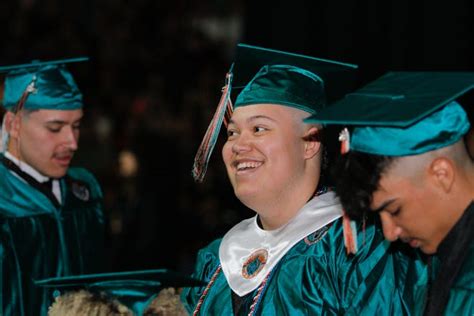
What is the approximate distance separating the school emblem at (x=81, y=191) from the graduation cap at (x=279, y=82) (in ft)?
3.13

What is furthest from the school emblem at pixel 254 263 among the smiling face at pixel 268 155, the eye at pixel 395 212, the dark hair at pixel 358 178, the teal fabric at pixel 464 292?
the teal fabric at pixel 464 292

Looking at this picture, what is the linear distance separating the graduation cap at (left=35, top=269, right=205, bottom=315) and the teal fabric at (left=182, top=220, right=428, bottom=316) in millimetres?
186

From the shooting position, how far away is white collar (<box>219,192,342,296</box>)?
251 centimetres

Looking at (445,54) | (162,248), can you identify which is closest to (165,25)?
(162,248)

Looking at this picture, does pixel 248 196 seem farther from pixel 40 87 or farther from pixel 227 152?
pixel 40 87

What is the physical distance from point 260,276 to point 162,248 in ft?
10.9

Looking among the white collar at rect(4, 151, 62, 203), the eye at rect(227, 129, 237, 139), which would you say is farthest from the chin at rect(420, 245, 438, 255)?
the white collar at rect(4, 151, 62, 203)

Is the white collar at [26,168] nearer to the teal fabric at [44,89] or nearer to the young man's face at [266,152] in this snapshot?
the teal fabric at [44,89]

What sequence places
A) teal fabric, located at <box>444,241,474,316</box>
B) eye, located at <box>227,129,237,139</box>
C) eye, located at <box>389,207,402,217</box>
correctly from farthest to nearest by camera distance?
eye, located at <box>227,129,237,139</box>
eye, located at <box>389,207,402,217</box>
teal fabric, located at <box>444,241,474,316</box>

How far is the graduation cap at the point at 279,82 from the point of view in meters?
2.57

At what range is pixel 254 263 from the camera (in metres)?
2.58

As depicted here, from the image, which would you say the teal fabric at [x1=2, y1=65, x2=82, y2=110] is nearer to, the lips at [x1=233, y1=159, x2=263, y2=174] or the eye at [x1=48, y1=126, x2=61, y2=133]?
the eye at [x1=48, y1=126, x2=61, y2=133]

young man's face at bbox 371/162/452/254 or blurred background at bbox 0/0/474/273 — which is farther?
blurred background at bbox 0/0/474/273

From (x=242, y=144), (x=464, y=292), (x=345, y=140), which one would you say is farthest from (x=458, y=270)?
(x=242, y=144)
